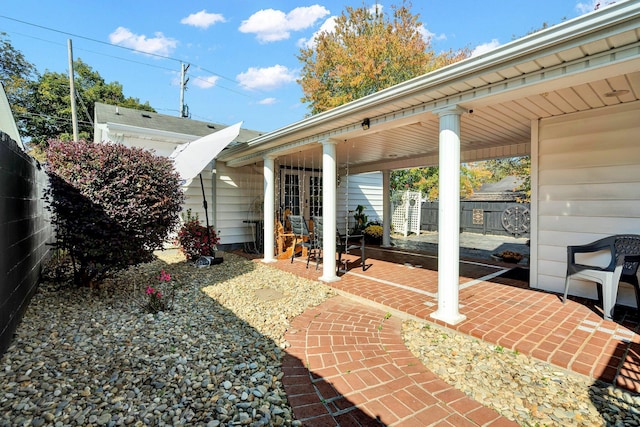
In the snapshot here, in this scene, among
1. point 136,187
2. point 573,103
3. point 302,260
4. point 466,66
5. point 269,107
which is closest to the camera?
point 466,66

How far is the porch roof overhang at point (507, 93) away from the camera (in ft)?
7.30

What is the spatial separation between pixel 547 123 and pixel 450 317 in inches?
128

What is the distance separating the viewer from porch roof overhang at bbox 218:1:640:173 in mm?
2225

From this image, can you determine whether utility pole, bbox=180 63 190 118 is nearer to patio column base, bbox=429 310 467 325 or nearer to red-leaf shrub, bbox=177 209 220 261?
red-leaf shrub, bbox=177 209 220 261

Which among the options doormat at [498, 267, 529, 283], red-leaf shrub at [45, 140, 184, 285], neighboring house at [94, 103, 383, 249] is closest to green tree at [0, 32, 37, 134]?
neighboring house at [94, 103, 383, 249]

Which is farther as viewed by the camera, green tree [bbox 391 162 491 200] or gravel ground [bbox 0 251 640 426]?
green tree [bbox 391 162 491 200]

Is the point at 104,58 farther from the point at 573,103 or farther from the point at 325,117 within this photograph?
the point at 573,103

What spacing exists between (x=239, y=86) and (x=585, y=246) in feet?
78.2

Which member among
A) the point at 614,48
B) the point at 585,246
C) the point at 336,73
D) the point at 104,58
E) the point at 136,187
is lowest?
the point at 585,246

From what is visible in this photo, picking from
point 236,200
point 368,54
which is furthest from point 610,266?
point 368,54

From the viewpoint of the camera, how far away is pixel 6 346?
8.36 feet

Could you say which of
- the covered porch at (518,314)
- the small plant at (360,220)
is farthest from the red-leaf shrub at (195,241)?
the small plant at (360,220)

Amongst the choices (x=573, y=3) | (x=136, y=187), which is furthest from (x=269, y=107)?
(x=136, y=187)

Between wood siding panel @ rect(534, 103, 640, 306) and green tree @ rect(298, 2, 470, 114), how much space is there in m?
12.3
